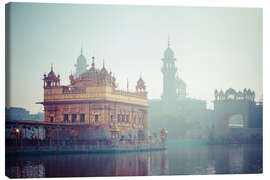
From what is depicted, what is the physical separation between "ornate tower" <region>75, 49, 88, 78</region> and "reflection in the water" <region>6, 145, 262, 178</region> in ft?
11.7

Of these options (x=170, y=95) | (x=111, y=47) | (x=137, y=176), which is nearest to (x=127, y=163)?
(x=137, y=176)

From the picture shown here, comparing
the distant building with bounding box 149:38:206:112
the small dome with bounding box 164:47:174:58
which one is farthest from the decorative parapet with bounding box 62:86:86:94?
the small dome with bounding box 164:47:174:58

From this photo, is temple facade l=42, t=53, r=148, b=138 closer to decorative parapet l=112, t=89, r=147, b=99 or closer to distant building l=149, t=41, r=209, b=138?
decorative parapet l=112, t=89, r=147, b=99

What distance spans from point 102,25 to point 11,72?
14.1ft

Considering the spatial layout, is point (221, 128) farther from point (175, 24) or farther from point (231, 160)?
point (175, 24)

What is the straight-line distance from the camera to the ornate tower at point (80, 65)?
2322cm

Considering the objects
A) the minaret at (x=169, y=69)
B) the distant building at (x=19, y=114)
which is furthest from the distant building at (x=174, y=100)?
the distant building at (x=19, y=114)

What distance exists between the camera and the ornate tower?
23.2 metres

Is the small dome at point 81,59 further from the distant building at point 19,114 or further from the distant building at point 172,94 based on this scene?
the distant building at point 172,94

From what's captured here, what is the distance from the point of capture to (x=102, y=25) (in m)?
21.7

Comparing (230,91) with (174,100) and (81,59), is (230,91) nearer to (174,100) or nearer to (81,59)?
(81,59)

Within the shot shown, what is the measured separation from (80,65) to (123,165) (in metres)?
5.10

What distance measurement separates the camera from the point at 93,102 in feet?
90.3

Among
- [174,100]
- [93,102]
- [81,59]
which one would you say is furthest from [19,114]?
[174,100]
